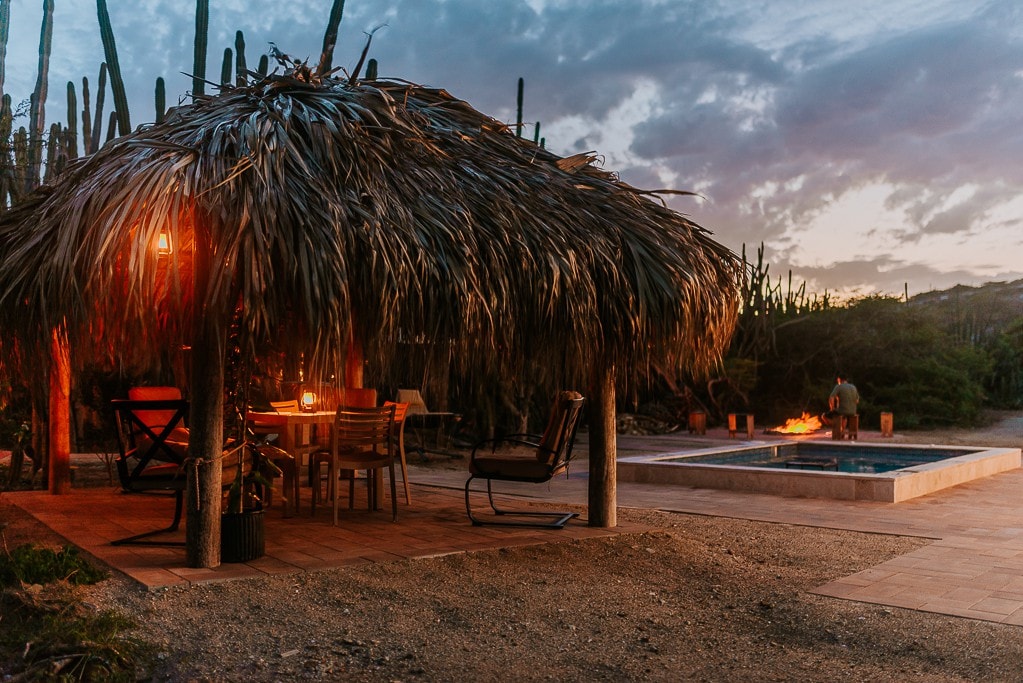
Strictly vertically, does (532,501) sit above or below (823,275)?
below

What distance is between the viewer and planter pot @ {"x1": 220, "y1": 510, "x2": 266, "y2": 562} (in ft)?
16.1

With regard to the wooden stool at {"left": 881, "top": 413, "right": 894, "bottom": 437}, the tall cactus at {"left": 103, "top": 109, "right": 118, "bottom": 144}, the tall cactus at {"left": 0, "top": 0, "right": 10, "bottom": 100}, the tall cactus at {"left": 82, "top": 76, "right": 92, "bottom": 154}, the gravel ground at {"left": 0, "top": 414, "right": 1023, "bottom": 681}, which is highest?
the tall cactus at {"left": 0, "top": 0, "right": 10, "bottom": 100}

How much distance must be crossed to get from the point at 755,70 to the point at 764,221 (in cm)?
837

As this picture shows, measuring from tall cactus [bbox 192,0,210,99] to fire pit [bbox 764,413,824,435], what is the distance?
12.1 metres

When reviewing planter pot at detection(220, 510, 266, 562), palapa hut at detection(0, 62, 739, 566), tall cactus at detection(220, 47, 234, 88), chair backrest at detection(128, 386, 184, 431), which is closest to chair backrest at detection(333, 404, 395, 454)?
palapa hut at detection(0, 62, 739, 566)

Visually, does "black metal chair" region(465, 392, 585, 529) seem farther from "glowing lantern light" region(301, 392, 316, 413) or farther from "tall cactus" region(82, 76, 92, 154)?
"tall cactus" region(82, 76, 92, 154)

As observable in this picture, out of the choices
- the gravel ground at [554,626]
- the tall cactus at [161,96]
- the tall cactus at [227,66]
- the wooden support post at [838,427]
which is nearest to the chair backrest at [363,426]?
the gravel ground at [554,626]

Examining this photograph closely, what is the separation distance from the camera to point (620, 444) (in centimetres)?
1580

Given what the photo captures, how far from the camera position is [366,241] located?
15.0 feet

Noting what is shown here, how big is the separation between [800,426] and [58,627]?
1602 centimetres

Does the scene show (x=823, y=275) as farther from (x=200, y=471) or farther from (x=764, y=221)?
(x=200, y=471)

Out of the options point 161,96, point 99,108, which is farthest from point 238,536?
point 99,108

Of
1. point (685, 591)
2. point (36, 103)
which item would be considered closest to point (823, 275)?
point (36, 103)

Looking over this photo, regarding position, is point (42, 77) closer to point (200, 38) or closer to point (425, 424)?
point (200, 38)
